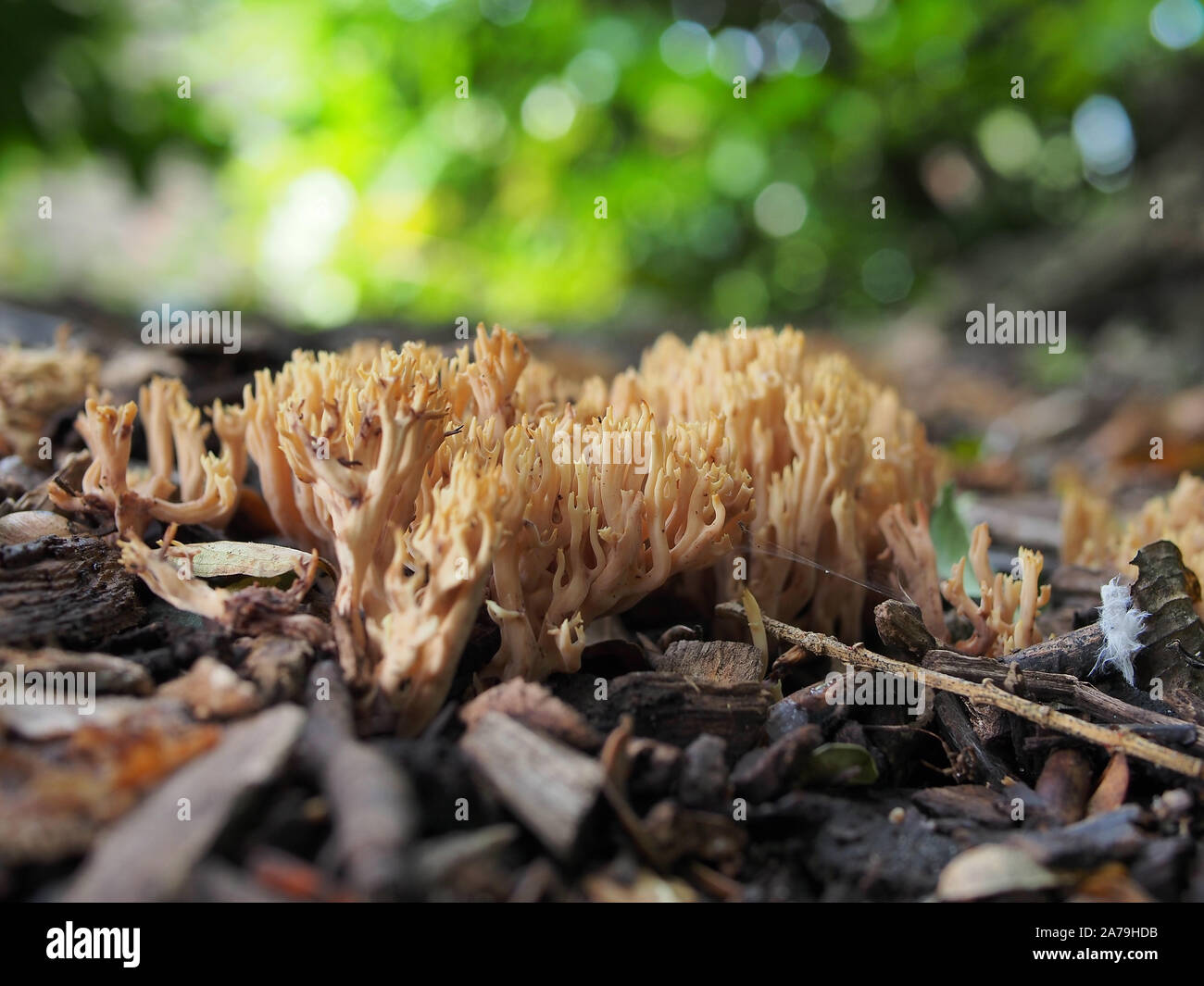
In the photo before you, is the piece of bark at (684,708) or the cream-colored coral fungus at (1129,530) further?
the cream-colored coral fungus at (1129,530)

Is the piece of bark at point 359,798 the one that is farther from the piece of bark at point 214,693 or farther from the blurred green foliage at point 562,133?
the blurred green foliage at point 562,133

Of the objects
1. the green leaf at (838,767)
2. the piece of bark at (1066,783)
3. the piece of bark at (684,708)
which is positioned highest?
the piece of bark at (684,708)

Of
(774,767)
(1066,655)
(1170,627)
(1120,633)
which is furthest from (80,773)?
(1170,627)

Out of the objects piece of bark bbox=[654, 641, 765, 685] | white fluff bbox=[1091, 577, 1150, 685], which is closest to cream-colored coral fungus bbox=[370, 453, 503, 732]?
piece of bark bbox=[654, 641, 765, 685]

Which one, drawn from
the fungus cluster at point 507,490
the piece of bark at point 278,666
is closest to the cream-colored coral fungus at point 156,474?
the fungus cluster at point 507,490

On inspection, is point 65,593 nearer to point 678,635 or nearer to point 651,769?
point 651,769

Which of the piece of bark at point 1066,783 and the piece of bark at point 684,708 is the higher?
the piece of bark at point 684,708
